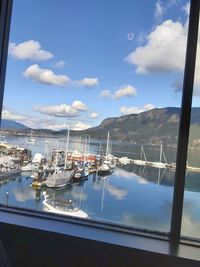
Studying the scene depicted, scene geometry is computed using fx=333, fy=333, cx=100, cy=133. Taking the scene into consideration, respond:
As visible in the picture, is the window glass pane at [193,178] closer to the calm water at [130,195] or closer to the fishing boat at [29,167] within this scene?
the calm water at [130,195]

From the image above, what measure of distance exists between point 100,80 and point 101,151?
41 cm

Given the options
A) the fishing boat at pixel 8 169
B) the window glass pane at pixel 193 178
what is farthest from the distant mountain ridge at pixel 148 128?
the fishing boat at pixel 8 169

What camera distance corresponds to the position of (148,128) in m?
1.87

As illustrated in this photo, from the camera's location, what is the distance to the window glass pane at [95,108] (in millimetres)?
1811

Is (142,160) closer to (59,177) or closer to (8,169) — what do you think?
(59,177)

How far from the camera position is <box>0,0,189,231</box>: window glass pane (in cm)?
181

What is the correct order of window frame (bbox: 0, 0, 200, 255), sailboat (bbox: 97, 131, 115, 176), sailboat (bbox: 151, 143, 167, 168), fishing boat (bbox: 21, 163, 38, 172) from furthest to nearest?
fishing boat (bbox: 21, 163, 38, 172), sailboat (bbox: 97, 131, 115, 176), sailboat (bbox: 151, 143, 167, 168), window frame (bbox: 0, 0, 200, 255)

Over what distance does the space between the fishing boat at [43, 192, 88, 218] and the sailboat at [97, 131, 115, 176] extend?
0.80ft

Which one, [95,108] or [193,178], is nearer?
[193,178]

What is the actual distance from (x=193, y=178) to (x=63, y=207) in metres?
0.76

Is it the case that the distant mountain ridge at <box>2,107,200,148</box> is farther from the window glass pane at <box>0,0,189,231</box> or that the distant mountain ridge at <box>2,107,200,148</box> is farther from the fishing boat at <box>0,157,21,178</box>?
the fishing boat at <box>0,157,21,178</box>

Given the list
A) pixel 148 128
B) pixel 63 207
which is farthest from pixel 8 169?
pixel 148 128

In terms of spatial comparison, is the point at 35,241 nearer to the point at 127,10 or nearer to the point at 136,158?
the point at 136,158

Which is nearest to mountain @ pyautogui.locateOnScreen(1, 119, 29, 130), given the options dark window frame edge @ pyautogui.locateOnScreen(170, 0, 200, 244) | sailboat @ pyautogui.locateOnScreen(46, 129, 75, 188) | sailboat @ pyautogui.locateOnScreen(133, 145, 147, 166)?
sailboat @ pyautogui.locateOnScreen(46, 129, 75, 188)
